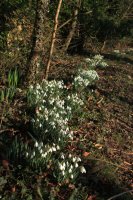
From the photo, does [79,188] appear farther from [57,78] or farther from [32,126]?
[57,78]

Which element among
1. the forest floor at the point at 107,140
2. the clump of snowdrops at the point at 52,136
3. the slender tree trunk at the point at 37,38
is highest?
the slender tree trunk at the point at 37,38

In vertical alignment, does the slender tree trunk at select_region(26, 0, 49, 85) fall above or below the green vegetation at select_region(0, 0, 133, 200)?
above

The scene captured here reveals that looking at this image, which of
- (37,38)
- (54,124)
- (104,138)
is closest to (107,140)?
(104,138)

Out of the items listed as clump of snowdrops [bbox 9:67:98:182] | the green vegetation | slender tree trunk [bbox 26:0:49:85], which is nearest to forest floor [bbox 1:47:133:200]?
the green vegetation

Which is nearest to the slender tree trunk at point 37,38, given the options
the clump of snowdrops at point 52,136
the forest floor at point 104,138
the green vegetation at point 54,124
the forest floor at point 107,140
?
the green vegetation at point 54,124

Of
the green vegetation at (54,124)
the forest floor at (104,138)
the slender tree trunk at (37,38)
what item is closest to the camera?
the green vegetation at (54,124)

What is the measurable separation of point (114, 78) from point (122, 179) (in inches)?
292

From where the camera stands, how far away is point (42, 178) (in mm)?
5535

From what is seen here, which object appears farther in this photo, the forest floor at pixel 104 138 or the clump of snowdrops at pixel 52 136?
the forest floor at pixel 104 138

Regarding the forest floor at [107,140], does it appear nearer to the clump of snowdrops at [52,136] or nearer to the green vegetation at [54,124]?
the green vegetation at [54,124]

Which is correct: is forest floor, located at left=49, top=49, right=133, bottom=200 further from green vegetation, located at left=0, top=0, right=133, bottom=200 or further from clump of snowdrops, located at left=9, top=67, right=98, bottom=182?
clump of snowdrops, located at left=9, top=67, right=98, bottom=182

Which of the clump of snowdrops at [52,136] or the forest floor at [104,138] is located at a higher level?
the clump of snowdrops at [52,136]

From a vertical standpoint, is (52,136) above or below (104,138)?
above

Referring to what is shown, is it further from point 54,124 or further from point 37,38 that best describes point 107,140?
point 37,38
